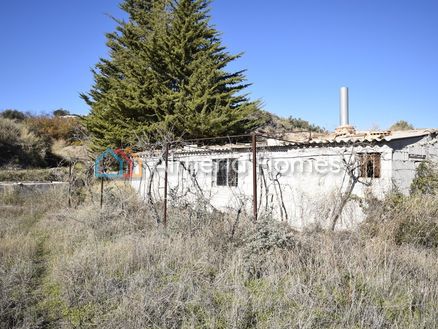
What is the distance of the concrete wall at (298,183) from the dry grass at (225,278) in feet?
6.40

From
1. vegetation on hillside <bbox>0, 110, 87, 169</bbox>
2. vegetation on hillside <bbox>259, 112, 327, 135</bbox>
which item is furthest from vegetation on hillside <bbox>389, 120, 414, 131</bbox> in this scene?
vegetation on hillside <bbox>0, 110, 87, 169</bbox>

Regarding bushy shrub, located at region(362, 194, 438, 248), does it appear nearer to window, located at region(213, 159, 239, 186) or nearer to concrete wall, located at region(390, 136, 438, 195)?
concrete wall, located at region(390, 136, 438, 195)

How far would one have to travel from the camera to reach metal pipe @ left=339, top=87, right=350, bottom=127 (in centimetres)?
1292

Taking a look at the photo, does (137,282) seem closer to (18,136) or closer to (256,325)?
(256,325)

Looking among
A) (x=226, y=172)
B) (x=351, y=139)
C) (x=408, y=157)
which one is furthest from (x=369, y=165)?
(x=226, y=172)

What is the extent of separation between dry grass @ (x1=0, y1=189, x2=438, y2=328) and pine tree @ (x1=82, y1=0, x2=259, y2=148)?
10610 millimetres

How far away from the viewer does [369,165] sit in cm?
901

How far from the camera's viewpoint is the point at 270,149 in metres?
11.1

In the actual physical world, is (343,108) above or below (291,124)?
below

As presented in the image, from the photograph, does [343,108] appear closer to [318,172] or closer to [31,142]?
[318,172]

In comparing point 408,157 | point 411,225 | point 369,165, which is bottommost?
point 411,225

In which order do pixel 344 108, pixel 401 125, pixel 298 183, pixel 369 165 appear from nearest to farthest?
pixel 369 165 < pixel 298 183 < pixel 344 108 < pixel 401 125

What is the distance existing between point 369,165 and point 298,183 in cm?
217

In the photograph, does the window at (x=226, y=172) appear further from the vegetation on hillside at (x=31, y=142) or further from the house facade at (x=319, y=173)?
the vegetation on hillside at (x=31, y=142)
